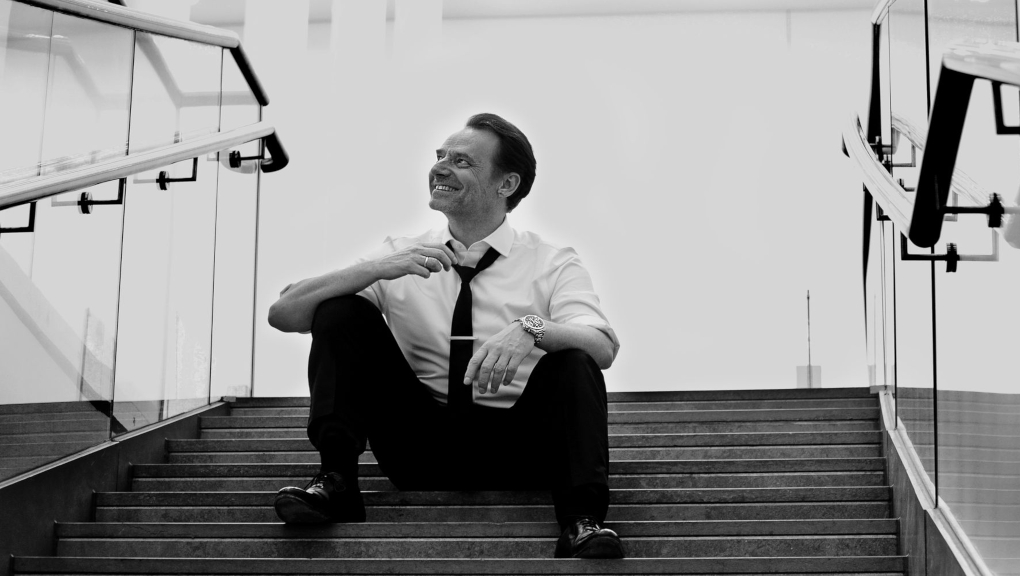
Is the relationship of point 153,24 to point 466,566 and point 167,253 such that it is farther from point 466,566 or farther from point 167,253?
point 466,566

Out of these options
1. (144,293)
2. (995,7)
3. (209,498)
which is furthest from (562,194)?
(995,7)

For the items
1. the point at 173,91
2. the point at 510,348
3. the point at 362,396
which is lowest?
the point at 362,396

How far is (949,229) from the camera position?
2.23 m

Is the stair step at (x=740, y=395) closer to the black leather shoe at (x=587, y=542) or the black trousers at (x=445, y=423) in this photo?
the black trousers at (x=445, y=423)

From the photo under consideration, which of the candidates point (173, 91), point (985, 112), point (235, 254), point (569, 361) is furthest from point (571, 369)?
point (235, 254)

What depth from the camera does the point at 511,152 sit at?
307cm

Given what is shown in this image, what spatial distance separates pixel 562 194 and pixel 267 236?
1938mm

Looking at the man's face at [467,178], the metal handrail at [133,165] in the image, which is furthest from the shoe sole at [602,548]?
the metal handrail at [133,165]

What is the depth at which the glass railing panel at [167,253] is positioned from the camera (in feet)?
10.3

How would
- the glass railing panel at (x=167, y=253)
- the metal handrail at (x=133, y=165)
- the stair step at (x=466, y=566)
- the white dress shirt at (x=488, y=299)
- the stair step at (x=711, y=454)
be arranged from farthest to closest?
the glass railing panel at (x=167, y=253) < the stair step at (x=711, y=454) < the white dress shirt at (x=488, y=299) < the metal handrail at (x=133, y=165) < the stair step at (x=466, y=566)

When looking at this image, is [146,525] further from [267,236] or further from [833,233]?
[833,233]

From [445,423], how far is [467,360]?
159 millimetres

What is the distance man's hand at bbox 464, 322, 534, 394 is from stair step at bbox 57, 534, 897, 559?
326 millimetres

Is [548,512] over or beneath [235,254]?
beneath
